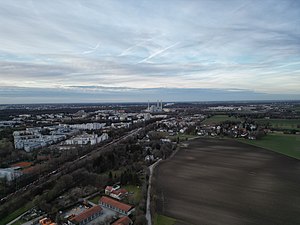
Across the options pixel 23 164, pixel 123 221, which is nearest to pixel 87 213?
pixel 123 221

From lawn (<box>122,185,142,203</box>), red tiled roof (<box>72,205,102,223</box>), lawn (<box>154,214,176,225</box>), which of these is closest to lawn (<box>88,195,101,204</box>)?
red tiled roof (<box>72,205,102,223</box>)

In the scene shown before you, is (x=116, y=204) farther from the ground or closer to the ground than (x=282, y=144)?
closer to the ground

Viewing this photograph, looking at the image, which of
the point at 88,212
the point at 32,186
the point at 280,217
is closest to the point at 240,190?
the point at 280,217

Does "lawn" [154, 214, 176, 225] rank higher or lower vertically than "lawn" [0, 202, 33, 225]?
higher

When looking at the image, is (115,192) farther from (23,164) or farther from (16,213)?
(23,164)

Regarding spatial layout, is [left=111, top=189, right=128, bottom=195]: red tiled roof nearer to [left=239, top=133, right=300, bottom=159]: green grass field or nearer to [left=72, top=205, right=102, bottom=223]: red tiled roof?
[left=72, top=205, right=102, bottom=223]: red tiled roof

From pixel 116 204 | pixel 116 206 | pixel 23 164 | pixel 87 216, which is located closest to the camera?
Result: pixel 87 216
